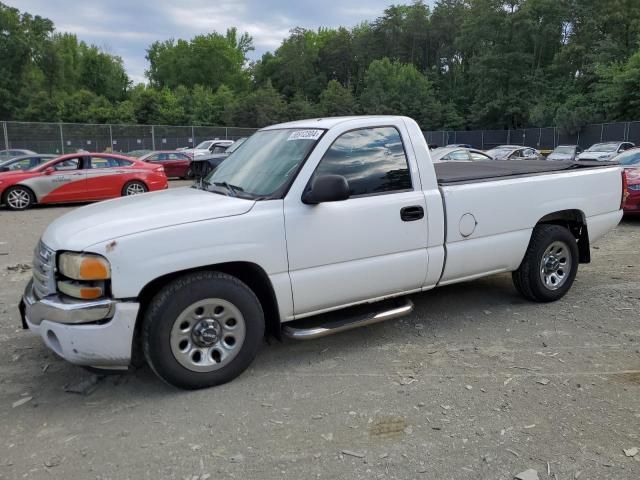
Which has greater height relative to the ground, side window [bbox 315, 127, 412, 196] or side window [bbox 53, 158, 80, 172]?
side window [bbox 315, 127, 412, 196]

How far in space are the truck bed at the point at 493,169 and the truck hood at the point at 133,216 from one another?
1.93 m

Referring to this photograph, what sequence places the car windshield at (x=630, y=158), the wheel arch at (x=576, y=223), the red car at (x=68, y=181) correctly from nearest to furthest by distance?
the wheel arch at (x=576, y=223)
the car windshield at (x=630, y=158)
the red car at (x=68, y=181)

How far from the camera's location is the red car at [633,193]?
9633mm

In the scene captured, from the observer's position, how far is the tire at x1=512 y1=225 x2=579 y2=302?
16.7 feet

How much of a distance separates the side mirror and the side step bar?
95 centimetres

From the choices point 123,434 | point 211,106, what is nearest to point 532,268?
point 123,434

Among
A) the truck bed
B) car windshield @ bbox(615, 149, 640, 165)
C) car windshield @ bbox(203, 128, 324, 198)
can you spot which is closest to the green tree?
car windshield @ bbox(615, 149, 640, 165)

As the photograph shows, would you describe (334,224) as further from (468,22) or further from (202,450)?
(468,22)

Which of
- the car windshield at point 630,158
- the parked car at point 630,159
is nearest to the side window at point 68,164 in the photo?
the parked car at point 630,159

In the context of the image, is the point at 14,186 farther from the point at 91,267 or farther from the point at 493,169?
the point at 493,169

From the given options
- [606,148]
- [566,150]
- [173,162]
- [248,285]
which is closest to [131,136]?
[173,162]

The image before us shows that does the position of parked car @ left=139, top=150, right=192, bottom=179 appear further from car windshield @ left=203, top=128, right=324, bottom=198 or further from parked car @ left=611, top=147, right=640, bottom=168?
car windshield @ left=203, top=128, right=324, bottom=198

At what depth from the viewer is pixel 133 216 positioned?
355 cm

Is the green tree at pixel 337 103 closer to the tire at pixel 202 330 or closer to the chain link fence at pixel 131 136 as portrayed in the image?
the chain link fence at pixel 131 136
